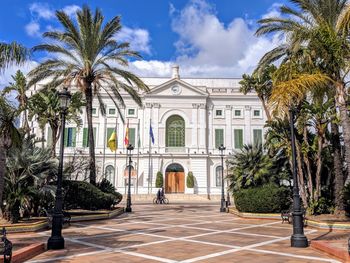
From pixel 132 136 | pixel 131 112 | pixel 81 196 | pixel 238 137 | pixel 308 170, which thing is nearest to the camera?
pixel 308 170

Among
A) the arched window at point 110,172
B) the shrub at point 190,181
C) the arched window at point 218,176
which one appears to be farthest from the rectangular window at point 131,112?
the arched window at point 218,176

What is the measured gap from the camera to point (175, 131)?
4172cm

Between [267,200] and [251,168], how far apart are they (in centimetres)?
325

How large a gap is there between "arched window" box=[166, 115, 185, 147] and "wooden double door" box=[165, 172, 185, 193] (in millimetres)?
3742

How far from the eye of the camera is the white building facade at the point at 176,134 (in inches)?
1561

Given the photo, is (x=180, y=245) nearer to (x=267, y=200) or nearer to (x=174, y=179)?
(x=267, y=200)

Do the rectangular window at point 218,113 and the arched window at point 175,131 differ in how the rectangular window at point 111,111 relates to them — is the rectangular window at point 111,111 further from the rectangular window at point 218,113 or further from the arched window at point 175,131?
the rectangular window at point 218,113

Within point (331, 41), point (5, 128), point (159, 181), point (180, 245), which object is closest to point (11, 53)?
point (5, 128)

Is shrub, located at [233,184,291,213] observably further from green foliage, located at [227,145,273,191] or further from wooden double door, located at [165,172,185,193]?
wooden double door, located at [165,172,185,193]

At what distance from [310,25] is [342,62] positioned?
4.06 meters

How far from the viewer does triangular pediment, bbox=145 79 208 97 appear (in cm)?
4191

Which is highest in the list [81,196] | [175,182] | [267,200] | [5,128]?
[5,128]

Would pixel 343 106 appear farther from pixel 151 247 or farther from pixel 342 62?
pixel 151 247

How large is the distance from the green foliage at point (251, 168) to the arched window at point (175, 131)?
827 inches
